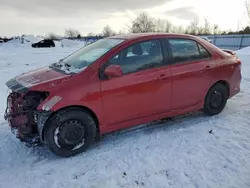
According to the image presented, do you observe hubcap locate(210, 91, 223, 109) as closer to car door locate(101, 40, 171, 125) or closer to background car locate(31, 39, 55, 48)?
car door locate(101, 40, 171, 125)

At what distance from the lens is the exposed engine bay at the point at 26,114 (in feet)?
10.8

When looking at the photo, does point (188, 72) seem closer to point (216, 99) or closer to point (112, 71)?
point (216, 99)

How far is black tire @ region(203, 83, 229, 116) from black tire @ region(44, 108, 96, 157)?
7.70 ft

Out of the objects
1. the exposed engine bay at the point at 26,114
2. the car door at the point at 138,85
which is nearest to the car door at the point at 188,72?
the car door at the point at 138,85

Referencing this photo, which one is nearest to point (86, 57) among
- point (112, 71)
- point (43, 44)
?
point (112, 71)

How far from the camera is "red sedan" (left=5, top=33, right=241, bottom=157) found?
10.7ft

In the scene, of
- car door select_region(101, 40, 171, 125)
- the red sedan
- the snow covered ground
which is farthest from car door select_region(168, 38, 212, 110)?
the snow covered ground

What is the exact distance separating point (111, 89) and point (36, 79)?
3.70 ft

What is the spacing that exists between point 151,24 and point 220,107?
59.9 meters

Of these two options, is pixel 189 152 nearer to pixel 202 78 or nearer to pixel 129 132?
pixel 129 132

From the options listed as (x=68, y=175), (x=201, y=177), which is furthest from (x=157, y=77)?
(x=68, y=175)

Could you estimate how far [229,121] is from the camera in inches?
175

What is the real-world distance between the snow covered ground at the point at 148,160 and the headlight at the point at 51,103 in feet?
2.61

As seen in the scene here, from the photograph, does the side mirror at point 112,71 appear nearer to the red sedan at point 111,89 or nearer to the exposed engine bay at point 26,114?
the red sedan at point 111,89
